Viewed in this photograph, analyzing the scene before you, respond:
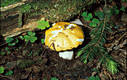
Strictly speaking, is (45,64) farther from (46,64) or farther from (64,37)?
(64,37)

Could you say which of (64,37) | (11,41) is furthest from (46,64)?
(11,41)

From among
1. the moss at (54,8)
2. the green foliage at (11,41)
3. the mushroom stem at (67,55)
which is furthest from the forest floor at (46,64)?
the moss at (54,8)

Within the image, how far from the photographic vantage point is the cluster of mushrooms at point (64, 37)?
8.12 ft

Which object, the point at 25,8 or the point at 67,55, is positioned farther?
the point at 67,55

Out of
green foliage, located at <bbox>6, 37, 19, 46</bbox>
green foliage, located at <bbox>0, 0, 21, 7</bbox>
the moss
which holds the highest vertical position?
green foliage, located at <bbox>0, 0, 21, 7</bbox>

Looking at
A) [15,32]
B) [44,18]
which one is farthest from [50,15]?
[15,32]

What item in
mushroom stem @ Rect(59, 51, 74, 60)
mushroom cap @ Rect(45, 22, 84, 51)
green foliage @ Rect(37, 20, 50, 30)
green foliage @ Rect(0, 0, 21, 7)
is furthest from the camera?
mushroom stem @ Rect(59, 51, 74, 60)

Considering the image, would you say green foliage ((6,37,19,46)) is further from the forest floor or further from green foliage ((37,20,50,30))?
green foliage ((37,20,50,30))

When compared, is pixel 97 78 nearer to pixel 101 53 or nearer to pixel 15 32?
pixel 101 53

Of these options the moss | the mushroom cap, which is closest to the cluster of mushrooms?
the mushroom cap

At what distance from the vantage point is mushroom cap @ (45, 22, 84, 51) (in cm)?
247

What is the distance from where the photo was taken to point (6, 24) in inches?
115

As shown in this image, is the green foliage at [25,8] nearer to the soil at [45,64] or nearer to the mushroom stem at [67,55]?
the soil at [45,64]

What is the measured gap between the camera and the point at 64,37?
8.18 ft
